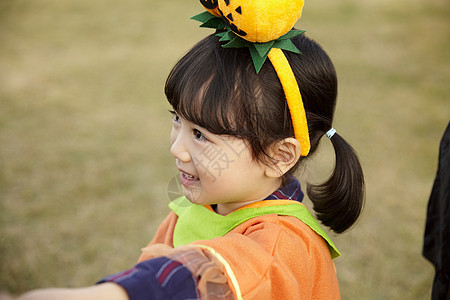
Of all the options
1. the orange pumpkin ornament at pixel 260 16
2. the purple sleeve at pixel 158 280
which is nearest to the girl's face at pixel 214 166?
the orange pumpkin ornament at pixel 260 16

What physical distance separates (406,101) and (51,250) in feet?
12.2

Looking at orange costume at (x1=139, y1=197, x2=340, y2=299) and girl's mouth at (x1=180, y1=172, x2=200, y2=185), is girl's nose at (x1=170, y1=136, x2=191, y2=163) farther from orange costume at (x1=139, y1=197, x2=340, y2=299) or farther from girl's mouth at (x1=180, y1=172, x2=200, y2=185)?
orange costume at (x1=139, y1=197, x2=340, y2=299)

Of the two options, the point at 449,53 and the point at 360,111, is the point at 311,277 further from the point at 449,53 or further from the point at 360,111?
the point at 449,53

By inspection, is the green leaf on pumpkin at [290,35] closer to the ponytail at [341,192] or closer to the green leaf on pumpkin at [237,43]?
the green leaf on pumpkin at [237,43]

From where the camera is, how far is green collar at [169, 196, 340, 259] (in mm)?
1307

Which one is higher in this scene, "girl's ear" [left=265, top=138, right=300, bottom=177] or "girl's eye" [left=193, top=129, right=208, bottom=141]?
"girl's eye" [left=193, top=129, right=208, bottom=141]

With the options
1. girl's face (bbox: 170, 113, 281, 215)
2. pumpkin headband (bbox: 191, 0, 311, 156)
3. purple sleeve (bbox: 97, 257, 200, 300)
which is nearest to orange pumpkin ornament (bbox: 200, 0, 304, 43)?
pumpkin headband (bbox: 191, 0, 311, 156)

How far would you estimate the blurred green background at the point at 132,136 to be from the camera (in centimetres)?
268

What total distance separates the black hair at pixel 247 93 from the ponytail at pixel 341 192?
0.02 meters

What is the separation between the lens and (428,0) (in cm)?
850

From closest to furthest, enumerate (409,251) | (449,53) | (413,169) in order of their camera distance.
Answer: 1. (409,251)
2. (413,169)
3. (449,53)

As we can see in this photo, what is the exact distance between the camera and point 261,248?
1.03 metres

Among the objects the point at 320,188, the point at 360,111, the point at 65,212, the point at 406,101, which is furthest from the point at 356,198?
the point at 406,101

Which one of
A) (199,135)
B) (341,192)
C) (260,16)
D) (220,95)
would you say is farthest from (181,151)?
(341,192)
